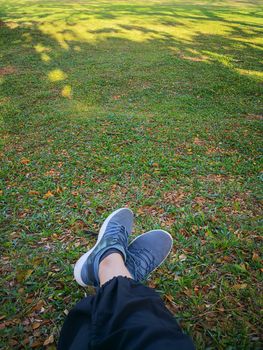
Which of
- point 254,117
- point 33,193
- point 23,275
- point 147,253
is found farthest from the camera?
point 254,117

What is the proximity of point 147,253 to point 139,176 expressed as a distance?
1867mm

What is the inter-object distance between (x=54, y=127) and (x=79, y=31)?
12.1m

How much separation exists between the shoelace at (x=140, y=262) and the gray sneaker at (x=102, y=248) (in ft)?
0.36

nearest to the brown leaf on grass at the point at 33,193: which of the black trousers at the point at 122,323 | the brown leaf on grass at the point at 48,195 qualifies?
the brown leaf on grass at the point at 48,195

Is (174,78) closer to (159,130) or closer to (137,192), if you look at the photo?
(159,130)

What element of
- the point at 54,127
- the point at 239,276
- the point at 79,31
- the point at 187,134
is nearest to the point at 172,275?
the point at 239,276

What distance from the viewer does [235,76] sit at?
905cm

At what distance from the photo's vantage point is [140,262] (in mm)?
2525

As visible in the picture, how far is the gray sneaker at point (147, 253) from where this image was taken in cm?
244

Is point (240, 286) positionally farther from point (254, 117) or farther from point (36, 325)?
point (254, 117)

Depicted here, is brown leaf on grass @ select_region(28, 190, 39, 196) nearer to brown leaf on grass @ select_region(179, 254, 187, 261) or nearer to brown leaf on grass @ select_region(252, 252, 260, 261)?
brown leaf on grass @ select_region(179, 254, 187, 261)

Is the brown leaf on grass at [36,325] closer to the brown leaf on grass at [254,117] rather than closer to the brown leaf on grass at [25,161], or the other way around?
the brown leaf on grass at [25,161]

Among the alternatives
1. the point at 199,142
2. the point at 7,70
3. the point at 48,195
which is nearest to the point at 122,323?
the point at 48,195

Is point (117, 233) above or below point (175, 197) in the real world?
above
